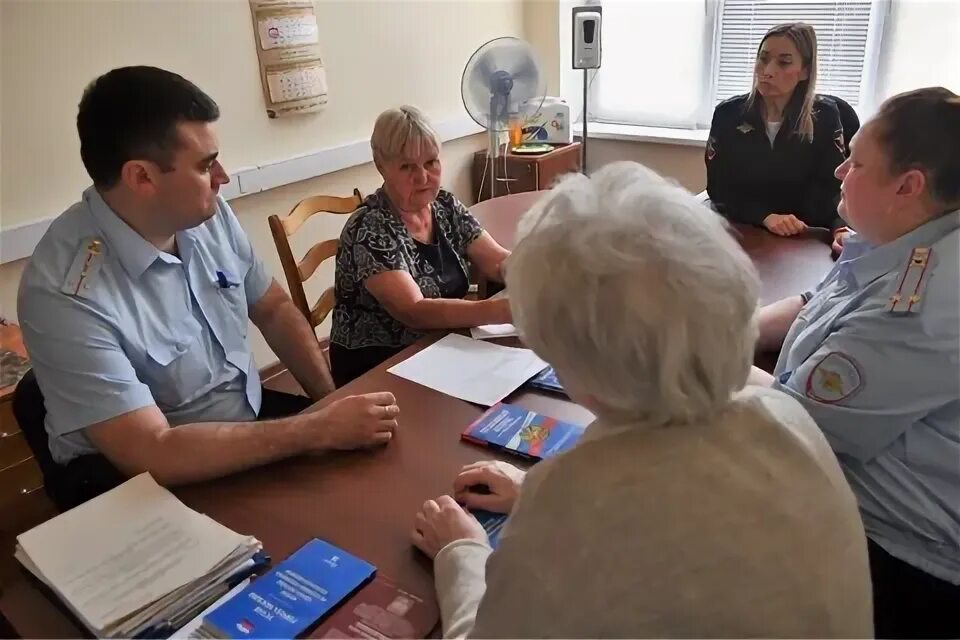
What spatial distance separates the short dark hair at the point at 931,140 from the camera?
119 centimetres

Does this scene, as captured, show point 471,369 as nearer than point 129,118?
No

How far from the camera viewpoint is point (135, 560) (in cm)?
101

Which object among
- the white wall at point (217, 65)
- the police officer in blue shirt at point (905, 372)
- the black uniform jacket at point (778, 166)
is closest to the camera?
the police officer in blue shirt at point (905, 372)

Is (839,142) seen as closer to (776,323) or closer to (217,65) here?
(776,323)

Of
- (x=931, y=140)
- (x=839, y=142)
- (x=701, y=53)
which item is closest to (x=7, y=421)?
(x=931, y=140)

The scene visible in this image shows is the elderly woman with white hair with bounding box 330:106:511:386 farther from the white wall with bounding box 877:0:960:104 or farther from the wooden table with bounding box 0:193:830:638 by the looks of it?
the white wall with bounding box 877:0:960:104

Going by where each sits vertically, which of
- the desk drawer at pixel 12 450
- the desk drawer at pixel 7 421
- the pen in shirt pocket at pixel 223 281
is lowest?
the desk drawer at pixel 12 450

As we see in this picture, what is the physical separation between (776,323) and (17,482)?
211cm

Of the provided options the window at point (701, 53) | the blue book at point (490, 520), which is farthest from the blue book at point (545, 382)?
the window at point (701, 53)

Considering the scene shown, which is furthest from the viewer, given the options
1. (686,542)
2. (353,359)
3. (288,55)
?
(288,55)

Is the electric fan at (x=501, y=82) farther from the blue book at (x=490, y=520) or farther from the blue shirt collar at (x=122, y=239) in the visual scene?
the blue book at (x=490, y=520)

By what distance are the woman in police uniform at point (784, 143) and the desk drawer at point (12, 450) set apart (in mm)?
2278

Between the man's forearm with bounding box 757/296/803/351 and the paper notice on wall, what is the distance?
209 centimetres

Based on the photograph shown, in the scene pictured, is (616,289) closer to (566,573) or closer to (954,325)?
(566,573)
